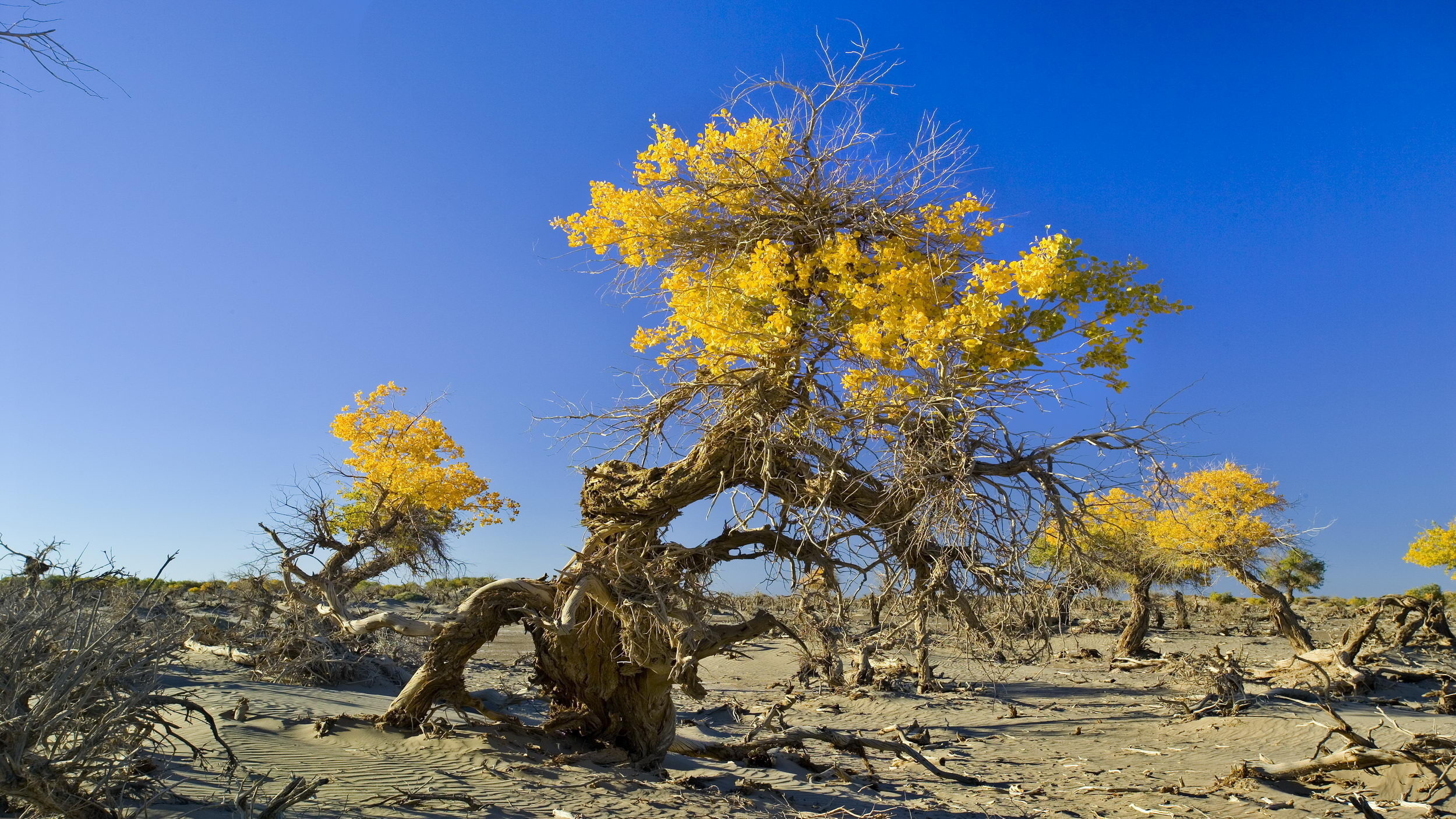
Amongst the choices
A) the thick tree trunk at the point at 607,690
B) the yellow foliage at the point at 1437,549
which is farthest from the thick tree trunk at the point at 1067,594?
the yellow foliage at the point at 1437,549

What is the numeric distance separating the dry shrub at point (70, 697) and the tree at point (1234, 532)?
21.3 meters

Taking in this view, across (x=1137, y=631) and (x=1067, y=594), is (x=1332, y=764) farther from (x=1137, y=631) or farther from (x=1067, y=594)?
(x=1137, y=631)

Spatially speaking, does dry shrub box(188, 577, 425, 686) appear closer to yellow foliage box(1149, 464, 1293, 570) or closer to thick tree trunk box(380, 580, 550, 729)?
thick tree trunk box(380, 580, 550, 729)

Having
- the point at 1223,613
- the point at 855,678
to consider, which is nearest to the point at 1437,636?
the point at 855,678

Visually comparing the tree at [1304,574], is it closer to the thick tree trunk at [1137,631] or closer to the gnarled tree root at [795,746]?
the thick tree trunk at [1137,631]

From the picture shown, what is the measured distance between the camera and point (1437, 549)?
32469 mm

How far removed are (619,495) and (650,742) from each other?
2968 mm

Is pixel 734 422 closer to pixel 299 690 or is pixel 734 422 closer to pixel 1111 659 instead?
pixel 299 690

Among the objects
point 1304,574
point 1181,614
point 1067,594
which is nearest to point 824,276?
point 1067,594

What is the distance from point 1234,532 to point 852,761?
1835 cm

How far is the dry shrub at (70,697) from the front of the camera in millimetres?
4273

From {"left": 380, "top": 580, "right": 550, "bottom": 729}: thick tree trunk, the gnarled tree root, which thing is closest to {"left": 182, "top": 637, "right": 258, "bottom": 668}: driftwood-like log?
{"left": 380, "top": 580, "right": 550, "bottom": 729}: thick tree trunk

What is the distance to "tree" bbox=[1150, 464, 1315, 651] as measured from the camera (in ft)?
66.1

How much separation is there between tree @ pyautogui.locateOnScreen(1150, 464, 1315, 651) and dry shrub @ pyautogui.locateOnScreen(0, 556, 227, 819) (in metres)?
21.3
